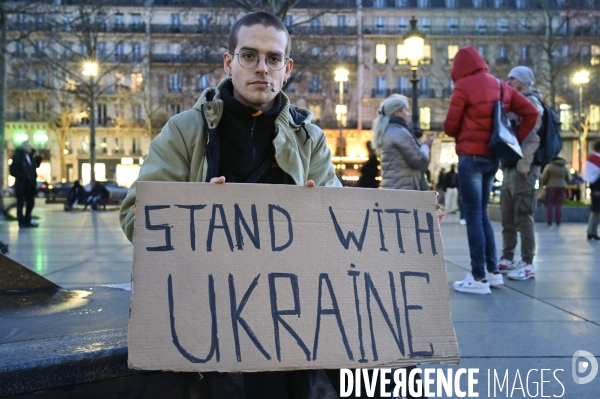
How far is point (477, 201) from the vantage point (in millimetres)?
4832

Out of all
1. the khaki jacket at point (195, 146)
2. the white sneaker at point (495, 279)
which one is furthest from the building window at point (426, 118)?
the khaki jacket at point (195, 146)

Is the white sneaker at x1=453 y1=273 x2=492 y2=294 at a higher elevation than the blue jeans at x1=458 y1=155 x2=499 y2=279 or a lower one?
lower

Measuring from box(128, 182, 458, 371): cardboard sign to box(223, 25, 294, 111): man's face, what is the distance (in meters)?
0.53

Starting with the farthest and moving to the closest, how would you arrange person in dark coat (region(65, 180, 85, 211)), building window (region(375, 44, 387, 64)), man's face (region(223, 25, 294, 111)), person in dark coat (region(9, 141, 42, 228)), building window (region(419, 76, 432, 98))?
building window (region(419, 76, 432, 98))
building window (region(375, 44, 387, 64))
person in dark coat (region(65, 180, 85, 211))
person in dark coat (region(9, 141, 42, 228))
man's face (region(223, 25, 294, 111))

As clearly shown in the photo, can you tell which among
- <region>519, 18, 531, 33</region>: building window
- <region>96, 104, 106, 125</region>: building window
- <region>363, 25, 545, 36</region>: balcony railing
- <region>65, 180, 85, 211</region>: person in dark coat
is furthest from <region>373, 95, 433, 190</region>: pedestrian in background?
<region>96, 104, 106, 125</region>: building window

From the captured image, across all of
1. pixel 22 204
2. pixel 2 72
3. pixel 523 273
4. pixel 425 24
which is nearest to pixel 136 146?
pixel 425 24

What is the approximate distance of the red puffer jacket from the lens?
4887 mm

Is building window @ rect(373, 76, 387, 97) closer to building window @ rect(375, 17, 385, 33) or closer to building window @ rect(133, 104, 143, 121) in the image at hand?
building window @ rect(375, 17, 385, 33)

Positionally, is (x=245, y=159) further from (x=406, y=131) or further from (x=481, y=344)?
(x=406, y=131)

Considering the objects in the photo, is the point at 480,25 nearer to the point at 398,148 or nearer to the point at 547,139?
the point at 547,139

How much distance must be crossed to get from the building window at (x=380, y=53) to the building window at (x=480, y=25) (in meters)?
8.40

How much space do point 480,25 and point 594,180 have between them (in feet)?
159

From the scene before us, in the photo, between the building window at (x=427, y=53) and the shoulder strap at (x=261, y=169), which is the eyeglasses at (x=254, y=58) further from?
the building window at (x=427, y=53)

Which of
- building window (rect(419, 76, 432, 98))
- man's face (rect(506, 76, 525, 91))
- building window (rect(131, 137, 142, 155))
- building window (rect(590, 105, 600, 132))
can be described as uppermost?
building window (rect(419, 76, 432, 98))
